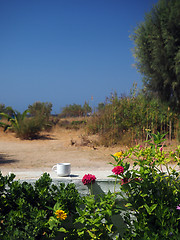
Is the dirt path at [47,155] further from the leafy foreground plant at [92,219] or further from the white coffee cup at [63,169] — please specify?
the leafy foreground plant at [92,219]

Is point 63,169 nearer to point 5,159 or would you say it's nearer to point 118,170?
point 118,170

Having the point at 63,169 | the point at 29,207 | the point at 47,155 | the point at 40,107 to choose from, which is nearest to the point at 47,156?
the point at 47,155

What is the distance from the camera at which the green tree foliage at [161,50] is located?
8.51 metres

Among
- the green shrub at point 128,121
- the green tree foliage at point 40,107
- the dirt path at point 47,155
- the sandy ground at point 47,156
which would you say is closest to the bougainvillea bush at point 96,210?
the sandy ground at point 47,156

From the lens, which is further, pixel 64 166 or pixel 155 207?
Answer: pixel 64 166

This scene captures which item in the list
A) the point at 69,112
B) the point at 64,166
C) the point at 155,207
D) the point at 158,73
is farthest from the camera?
the point at 69,112

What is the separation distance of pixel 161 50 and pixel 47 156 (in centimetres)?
507

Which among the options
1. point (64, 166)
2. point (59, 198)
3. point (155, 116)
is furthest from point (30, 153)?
point (59, 198)

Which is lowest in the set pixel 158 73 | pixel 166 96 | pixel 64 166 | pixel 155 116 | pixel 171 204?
pixel 171 204

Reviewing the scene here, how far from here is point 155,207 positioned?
180 cm

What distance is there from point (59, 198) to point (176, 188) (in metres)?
0.89

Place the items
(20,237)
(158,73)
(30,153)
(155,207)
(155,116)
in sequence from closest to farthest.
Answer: (20,237)
(155,207)
(30,153)
(155,116)
(158,73)

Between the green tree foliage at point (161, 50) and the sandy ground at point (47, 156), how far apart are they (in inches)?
130

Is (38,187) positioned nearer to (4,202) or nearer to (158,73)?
(4,202)
